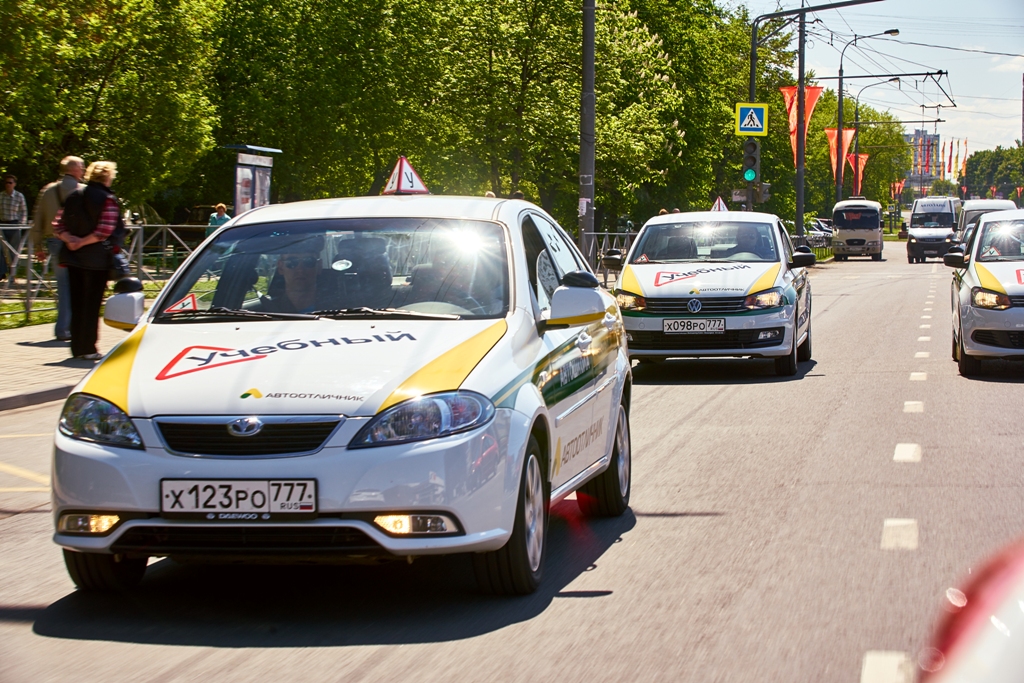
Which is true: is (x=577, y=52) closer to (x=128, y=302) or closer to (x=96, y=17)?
(x=96, y=17)

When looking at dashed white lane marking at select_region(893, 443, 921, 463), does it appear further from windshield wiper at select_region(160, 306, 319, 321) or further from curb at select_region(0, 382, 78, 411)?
curb at select_region(0, 382, 78, 411)

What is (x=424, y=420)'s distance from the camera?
501 cm

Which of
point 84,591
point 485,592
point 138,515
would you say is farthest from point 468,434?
point 84,591

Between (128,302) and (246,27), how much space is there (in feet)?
131

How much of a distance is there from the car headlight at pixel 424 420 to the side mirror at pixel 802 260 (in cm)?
1005

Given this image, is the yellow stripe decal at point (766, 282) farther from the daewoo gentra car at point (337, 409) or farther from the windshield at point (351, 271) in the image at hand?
the windshield at point (351, 271)

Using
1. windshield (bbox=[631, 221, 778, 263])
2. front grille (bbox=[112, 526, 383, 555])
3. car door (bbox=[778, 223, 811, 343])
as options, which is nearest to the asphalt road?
front grille (bbox=[112, 526, 383, 555])

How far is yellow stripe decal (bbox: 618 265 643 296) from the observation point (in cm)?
1415

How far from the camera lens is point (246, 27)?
44.6 m

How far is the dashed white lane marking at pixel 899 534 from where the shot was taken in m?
6.34

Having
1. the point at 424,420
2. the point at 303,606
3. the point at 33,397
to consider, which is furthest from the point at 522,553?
the point at 33,397

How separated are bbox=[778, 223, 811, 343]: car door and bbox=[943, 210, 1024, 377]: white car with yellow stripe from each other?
1518 mm

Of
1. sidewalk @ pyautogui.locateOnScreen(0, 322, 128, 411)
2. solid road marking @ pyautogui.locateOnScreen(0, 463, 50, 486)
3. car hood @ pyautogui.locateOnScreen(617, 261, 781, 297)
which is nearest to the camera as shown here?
solid road marking @ pyautogui.locateOnScreen(0, 463, 50, 486)

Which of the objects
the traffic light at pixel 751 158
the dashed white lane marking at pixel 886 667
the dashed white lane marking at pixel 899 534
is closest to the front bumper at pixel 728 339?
the dashed white lane marking at pixel 899 534
